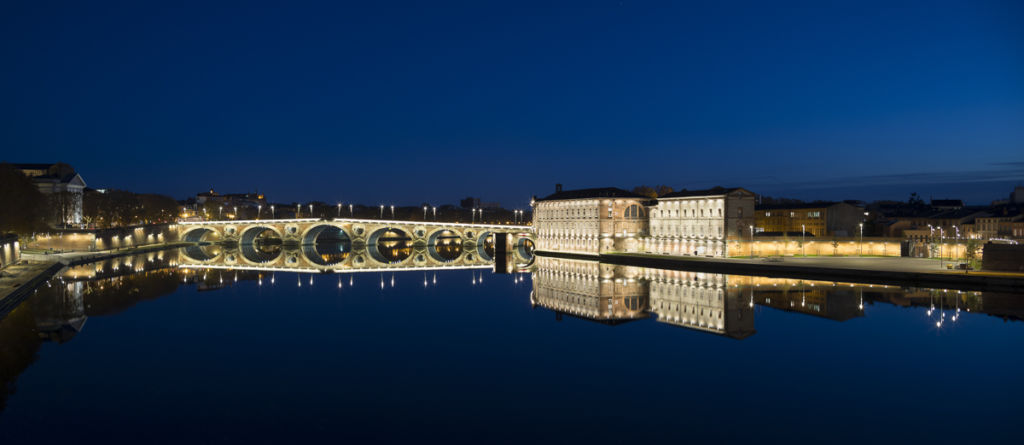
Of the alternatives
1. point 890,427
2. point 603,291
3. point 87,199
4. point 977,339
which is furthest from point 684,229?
point 87,199

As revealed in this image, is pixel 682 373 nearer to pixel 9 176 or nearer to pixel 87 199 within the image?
pixel 9 176

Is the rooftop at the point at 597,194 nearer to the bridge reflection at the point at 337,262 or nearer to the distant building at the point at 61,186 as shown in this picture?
the bridge reflection at the point at 337,262

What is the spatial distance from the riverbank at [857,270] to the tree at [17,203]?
37.2 meters

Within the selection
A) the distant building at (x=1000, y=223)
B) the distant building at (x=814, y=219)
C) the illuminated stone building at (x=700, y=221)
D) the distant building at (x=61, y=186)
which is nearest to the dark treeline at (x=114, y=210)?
the distant building at (x=61, y=186)

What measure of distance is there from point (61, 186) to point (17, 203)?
1502 inches

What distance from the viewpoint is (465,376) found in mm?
14969

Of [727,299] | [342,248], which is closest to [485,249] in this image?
[342,248]

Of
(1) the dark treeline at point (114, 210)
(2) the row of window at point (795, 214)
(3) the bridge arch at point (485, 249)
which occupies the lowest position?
(3) the bridge arch at point (485, 249)

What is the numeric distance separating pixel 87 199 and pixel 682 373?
69674mm

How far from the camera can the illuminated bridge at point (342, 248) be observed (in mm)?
53656

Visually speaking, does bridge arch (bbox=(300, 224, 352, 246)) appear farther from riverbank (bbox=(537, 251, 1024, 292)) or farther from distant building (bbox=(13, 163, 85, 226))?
riverbank (bbox=(537, 251, 1024, 292))

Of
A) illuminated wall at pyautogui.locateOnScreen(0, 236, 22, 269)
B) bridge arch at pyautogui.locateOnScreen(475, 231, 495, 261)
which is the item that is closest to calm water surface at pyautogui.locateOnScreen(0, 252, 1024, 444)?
illuminated wall at pyautogui.locateOnScreen(0, 236, 22, 269)

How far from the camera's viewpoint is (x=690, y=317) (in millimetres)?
24109

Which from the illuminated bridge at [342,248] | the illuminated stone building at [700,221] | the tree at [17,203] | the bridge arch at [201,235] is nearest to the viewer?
the tree at [17,203]
